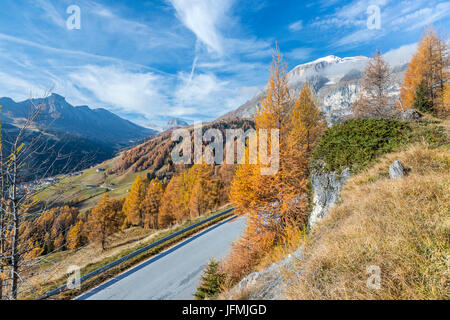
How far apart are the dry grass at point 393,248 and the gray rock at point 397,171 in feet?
1.24

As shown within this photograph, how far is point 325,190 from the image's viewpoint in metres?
8.31

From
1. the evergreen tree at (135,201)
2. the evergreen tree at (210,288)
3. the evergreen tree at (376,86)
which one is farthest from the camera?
the evergreen tree at (135,201)

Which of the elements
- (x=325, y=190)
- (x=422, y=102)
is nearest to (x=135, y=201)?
(x=325, y=190)

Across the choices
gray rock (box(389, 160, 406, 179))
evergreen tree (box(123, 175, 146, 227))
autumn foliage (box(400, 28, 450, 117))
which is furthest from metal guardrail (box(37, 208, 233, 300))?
autumn foliage (box(400, 28, 450, 117))

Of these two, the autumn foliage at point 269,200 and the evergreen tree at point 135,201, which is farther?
the evergreen tree at point 135,201

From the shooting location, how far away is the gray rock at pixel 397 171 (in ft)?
17.6

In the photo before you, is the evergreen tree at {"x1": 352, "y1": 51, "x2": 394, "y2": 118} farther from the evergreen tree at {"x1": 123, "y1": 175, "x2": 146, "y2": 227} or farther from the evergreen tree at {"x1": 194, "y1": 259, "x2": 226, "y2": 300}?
the evergreen tree at {"x1": 123, "y1": 175, "x2": 146, "y2": 227}

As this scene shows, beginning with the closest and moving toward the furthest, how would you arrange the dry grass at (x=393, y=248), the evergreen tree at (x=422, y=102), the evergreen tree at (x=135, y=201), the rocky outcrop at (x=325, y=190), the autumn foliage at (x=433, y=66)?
the dry grass at (x=393, y=248), the rocky outcrop at (x=325, y=190), the evergreen tree at (x=422, y=102), the autumn foliage at (x=433, y=66), the evergreen tree at (x=135, y=201)

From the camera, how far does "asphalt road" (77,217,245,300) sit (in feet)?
28.9

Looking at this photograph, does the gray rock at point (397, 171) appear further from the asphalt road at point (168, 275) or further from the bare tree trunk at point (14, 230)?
the bare tree trunk at point (14, 230)

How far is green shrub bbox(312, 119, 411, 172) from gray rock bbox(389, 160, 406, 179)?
1.42 metres

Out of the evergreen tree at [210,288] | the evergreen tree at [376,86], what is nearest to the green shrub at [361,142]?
the evergreen tree at [210,288]

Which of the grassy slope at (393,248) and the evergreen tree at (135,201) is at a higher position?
the grassy slope at (393,248)

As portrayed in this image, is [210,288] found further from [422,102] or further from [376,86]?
[376,86]
